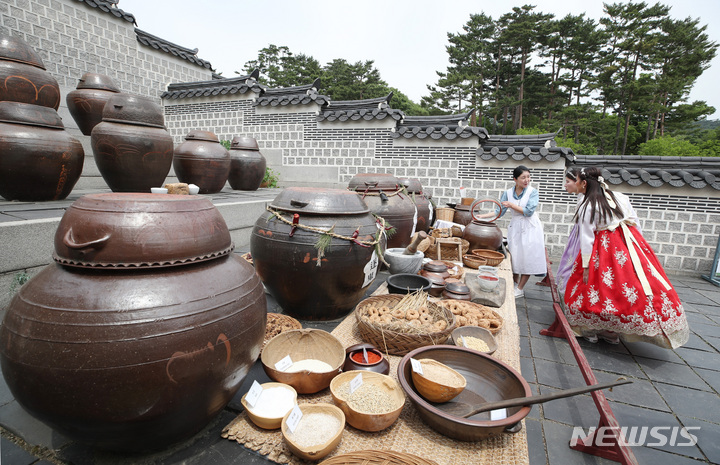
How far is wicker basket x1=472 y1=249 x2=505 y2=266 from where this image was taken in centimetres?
487

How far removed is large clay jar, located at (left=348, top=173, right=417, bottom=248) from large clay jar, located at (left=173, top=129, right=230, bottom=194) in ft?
9.53

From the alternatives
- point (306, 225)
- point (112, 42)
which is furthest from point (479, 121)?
point (306, 225)

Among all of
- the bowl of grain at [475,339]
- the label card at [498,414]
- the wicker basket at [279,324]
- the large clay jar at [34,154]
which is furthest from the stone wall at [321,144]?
the label card at [498,414]

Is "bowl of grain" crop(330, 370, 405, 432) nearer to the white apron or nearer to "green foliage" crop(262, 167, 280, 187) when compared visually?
the white apron

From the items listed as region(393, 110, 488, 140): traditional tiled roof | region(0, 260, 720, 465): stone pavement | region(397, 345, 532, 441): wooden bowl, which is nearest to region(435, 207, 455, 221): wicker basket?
region(393, 110, 488, 140): traditional tiled roof

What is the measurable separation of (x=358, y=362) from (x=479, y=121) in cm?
3084

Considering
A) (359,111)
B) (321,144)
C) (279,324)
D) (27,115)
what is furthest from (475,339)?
(321,144)

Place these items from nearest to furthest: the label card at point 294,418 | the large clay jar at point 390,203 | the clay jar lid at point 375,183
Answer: the label card at point 294,418
the large clay jar at point 390,203
the clay jar lid at point 375,183

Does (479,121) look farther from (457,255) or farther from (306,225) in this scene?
(306,225)

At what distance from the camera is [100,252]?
142 cm

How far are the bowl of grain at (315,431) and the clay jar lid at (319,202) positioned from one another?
Answer: 156cm

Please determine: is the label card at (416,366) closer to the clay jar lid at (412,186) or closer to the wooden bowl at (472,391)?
the wooden bowl at (472,391)

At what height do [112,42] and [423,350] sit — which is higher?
[112,42]

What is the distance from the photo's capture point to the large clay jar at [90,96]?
6023 millimetres
